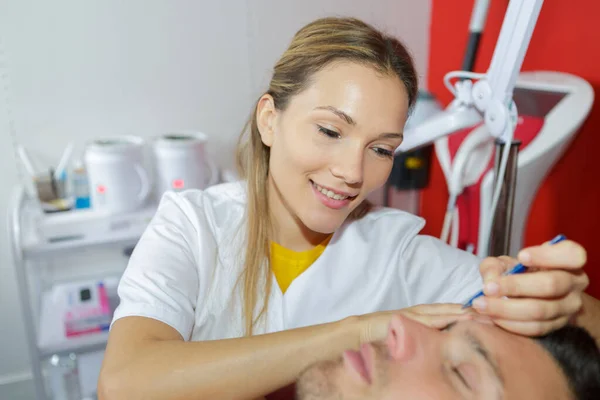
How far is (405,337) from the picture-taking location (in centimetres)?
75

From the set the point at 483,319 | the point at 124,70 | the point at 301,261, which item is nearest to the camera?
the point at 483,319

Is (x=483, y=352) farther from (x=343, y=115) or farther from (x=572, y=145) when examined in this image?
(x=572, y=145)

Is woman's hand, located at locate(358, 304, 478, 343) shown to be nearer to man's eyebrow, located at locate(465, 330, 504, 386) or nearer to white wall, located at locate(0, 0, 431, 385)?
man's eyebrow, located at locate(465, 330, 504, 386)

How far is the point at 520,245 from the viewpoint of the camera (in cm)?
151

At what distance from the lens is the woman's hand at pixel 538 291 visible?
0.71 metres

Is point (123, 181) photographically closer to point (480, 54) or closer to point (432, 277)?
point (432, 277)

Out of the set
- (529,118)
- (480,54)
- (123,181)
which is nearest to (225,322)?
(123,181)

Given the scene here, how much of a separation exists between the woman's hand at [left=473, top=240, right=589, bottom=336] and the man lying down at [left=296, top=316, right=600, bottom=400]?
29 millimetres

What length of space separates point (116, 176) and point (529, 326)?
126 centimetres

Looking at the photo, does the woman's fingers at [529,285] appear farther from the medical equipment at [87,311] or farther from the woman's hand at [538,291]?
the medical equipment at [87,311]

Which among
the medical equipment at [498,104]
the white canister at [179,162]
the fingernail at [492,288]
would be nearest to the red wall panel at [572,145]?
the medical equipment at [498,104]

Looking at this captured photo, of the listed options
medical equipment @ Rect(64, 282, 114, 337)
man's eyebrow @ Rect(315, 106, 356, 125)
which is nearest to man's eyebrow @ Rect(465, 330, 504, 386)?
man's eyebrow @ Rect(315, 106, 356, 125)

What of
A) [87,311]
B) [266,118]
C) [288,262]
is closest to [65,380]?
[87,311]

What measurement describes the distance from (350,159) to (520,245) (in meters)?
0.81
